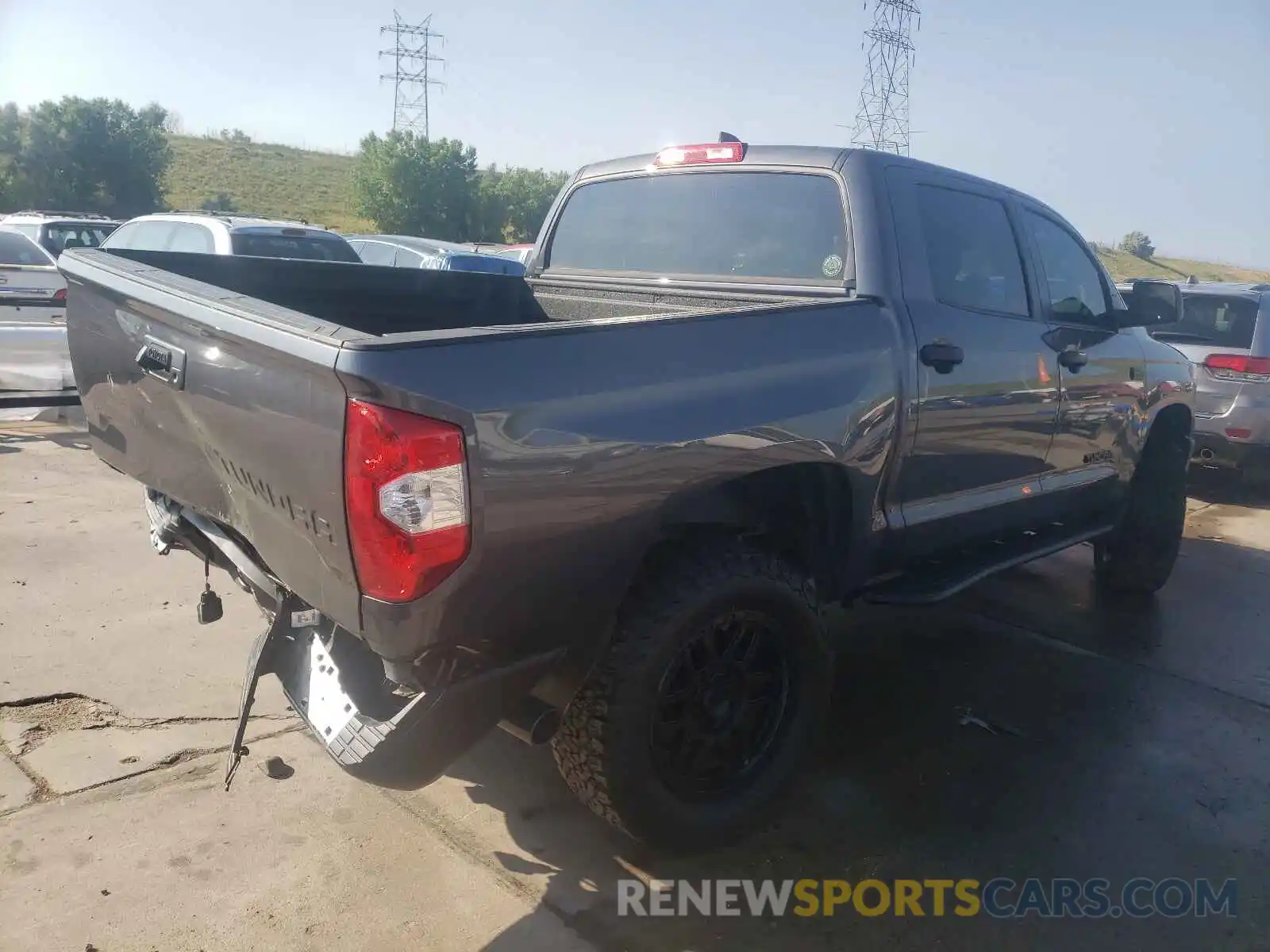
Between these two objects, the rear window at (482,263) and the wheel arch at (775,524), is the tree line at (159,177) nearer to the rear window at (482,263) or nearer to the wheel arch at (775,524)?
the rear window at (482,263)

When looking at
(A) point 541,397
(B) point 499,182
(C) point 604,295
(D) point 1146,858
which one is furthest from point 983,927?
(B) point 499,182

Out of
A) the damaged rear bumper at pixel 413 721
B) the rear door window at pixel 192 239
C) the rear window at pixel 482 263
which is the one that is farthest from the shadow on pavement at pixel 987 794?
the rear window at pixel 482 263

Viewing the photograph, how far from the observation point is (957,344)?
3.53 meters

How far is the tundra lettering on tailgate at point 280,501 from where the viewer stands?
7.12ft

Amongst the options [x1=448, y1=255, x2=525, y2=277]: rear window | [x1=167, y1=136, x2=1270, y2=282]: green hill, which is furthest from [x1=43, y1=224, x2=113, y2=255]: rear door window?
[x1=167, y1=136, x2=1270, y2=282]: green hill

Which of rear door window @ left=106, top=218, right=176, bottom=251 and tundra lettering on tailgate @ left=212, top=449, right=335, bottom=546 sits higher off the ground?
rear door window @ left=106, top=218, right=176, bottom=251

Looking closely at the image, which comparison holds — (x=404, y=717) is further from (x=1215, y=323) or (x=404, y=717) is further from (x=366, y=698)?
Result: (x=1215, y=323)

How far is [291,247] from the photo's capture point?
924 cm

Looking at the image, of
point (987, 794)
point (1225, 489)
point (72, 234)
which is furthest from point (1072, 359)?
point (72, 234)

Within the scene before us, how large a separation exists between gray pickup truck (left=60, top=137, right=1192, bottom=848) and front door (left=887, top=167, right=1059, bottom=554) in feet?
0.05

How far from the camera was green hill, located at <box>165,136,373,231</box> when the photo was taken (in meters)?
50.6

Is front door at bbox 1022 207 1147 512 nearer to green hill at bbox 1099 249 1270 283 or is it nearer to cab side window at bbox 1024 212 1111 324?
cab side window at bbox 1024 212 1111 324

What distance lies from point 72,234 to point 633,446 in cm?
1255

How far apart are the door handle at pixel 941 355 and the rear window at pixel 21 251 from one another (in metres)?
8.71
